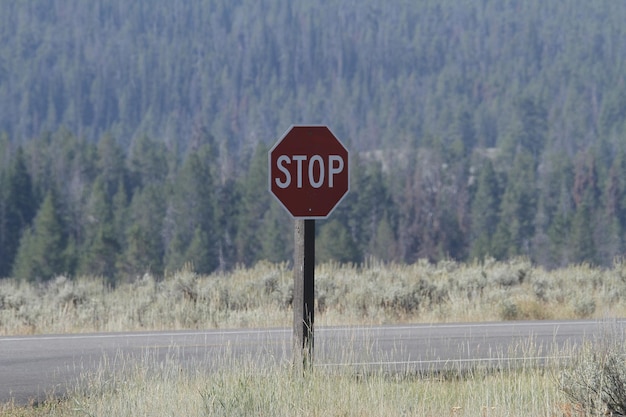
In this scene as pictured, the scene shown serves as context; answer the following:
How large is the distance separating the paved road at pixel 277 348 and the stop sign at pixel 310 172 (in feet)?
4.43

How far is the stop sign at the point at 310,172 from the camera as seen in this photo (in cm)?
889

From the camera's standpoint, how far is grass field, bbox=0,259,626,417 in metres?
7.98

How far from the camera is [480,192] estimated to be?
335 feet

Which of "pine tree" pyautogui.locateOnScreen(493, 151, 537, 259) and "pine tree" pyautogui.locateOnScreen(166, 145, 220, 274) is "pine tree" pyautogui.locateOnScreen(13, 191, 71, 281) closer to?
"pine tree" pyautogui.locateOnScreen(166, 145, 220, 274)

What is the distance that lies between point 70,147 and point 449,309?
3906 inches

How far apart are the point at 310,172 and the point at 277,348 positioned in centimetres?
413

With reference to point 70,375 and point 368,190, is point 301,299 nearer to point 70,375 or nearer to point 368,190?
point 70,375

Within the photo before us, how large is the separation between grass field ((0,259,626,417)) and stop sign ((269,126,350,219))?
1257mm

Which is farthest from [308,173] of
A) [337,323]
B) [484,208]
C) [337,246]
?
[484,208]

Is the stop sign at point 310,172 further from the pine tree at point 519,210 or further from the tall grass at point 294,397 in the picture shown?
the pine tree at point 519,210

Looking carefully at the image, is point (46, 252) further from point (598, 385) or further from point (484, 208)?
point (598, 385)

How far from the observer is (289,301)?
1845 cm

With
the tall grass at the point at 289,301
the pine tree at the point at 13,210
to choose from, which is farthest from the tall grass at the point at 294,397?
the pine tree at the point at 13,210

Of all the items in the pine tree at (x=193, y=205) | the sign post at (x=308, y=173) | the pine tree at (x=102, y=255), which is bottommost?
the pine tree at (x=102, y=255)
